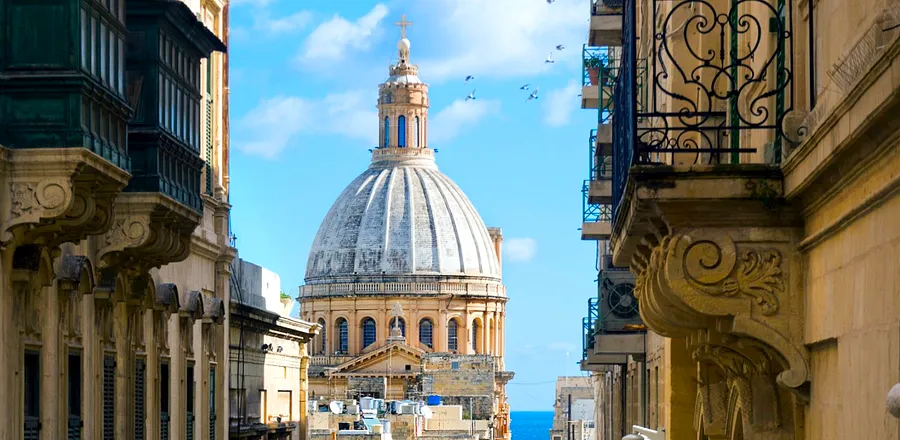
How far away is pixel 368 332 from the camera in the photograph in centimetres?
11619

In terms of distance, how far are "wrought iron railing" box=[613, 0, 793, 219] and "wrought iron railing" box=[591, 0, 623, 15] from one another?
11.0 m

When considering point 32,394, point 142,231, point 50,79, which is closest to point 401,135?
point 142,231

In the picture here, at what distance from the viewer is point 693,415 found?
11.6 m

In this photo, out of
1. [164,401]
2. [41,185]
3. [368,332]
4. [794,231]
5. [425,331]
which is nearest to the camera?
[794,231]

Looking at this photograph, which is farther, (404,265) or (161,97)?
(404,265)

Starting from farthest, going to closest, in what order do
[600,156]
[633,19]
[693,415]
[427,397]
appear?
[427,397] < [600,156] < [693,415] < [633,19]

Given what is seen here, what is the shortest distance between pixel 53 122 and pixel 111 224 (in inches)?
57.6

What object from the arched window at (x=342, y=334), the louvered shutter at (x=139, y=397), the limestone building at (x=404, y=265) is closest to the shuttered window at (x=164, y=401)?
the louvered shutter at (x=139, y=397)

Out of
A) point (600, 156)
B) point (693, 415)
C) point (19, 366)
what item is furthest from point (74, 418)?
point (600, 156)

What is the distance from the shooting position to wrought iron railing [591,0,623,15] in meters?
22.9

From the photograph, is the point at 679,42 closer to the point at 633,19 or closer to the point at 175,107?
the point at 633,19

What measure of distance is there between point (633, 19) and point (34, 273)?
7091 millimetres

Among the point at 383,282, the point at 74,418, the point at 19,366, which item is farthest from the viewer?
the point at 383,282

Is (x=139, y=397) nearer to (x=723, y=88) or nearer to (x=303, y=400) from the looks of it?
(x=723, y=88)
